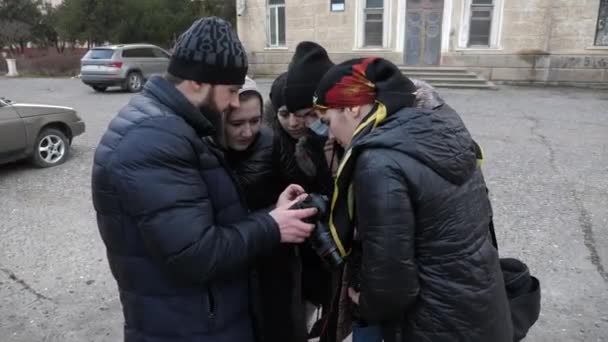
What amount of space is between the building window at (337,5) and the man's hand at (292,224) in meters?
17.9

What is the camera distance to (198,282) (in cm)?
154

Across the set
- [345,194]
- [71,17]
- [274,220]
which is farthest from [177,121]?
[71,17]

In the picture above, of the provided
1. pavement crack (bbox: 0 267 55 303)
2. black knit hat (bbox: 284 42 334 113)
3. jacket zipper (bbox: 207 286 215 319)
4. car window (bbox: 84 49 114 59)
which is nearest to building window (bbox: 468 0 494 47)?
car window (bbox: 84 49 114 59)

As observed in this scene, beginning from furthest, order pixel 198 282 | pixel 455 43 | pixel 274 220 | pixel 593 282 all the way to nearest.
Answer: pixel 455 43 < pixel 593 282 < pixel 274 220 < pixel 198 282

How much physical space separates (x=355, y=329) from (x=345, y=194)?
0.70 metres

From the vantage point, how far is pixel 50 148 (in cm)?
727

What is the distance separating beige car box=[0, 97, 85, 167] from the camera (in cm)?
654

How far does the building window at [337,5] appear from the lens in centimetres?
1855

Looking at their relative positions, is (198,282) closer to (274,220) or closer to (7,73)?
(274,220)

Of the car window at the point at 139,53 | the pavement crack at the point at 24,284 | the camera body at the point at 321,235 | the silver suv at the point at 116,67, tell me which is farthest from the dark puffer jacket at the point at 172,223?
the car window at the point at 139,53

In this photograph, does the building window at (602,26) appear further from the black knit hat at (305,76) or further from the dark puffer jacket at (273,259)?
the dark puffer jacket at (273,259)

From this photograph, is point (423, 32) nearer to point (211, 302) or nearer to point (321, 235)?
point (321, 235)

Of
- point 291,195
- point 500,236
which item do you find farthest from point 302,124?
point 500,236

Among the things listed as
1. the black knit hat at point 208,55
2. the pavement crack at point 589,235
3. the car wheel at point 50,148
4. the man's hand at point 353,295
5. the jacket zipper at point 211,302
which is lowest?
the pavement crack at point 589,235
